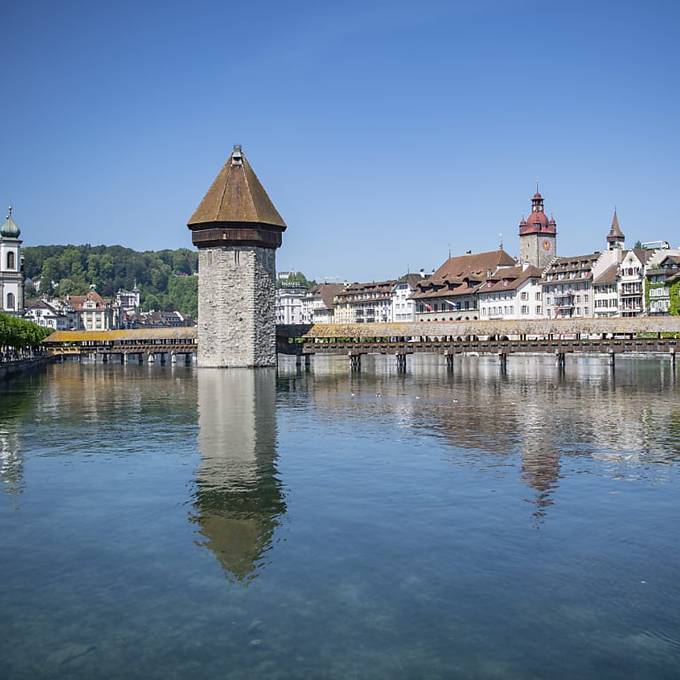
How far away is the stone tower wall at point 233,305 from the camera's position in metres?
54.6

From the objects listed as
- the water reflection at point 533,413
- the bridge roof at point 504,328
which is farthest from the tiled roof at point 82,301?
the water reflection at point 533,413

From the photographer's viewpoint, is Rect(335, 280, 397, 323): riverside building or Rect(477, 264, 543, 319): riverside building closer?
Rect(477, 264, 543, 319): riverside building

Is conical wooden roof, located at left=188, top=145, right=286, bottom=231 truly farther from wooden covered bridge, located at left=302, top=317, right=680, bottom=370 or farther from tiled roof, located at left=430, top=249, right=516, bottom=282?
tiled roof, located at left=430, top=249, right=516, bottom=282

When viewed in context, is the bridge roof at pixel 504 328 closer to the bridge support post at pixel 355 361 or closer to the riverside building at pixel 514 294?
the bridge support post at pixel 355 361

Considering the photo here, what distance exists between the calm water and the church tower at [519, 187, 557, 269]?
262ft

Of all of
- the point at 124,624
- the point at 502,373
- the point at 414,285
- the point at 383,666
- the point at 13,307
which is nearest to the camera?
the point at 383,666

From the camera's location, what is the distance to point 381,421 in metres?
25.3

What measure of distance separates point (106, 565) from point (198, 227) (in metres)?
45.4

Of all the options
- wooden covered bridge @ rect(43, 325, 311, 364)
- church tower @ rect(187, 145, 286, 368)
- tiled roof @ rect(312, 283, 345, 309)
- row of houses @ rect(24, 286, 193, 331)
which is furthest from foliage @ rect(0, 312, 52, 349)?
tiled roof @ rect(312, 283, 345, 309)

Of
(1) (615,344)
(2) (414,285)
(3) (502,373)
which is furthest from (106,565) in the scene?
(2) (414,285)

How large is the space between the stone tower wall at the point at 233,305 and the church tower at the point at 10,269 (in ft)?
132

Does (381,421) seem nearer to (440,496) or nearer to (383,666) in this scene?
(440,496)

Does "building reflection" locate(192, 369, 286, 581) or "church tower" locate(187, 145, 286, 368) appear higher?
"church tower" locate(187, 145, 286, 368)

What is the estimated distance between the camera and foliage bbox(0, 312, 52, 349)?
52234 mm
